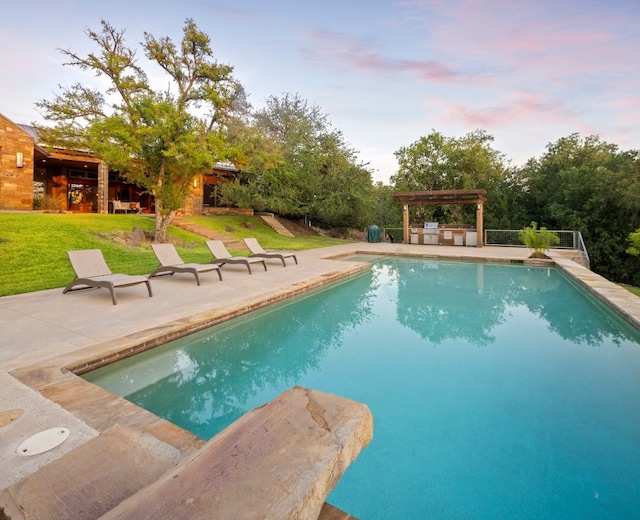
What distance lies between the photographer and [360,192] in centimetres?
2138

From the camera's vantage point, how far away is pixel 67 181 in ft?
68.0

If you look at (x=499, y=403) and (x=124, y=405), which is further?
(x=499, y=403)

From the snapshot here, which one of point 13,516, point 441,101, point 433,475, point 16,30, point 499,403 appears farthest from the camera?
point 441,101

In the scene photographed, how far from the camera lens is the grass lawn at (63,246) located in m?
7.88

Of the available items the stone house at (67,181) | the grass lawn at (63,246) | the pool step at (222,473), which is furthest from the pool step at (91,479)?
the stone house at (67,181)

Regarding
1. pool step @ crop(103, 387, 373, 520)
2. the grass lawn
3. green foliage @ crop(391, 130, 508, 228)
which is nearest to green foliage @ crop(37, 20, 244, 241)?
the grass lawn

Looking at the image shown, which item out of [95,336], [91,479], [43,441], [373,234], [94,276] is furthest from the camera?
[373,234]

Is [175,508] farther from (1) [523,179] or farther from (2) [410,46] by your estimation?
(1) [523,179]

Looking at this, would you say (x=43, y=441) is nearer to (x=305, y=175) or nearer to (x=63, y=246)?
(x=63, y=246)

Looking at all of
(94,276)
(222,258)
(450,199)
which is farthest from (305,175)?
(94,276)

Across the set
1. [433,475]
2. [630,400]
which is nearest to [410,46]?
[630,400]

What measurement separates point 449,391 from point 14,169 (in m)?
18.5

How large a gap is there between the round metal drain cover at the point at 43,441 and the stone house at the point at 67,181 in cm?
1464

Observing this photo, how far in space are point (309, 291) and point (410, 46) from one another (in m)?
9.63
